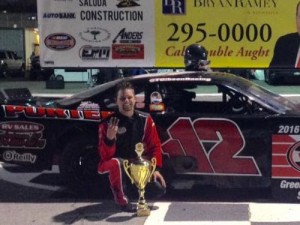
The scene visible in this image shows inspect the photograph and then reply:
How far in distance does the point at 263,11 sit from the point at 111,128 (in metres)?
6.33

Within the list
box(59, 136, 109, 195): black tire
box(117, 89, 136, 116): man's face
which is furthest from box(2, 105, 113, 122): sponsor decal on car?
box(117, 89, 136, 116): man's face

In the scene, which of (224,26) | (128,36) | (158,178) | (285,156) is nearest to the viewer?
(158,178)

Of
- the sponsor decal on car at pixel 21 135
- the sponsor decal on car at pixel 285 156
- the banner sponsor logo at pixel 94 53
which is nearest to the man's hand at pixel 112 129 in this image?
the sponsor decal on car at pixel 21 135

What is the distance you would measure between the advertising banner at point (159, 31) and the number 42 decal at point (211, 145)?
5.24 metres

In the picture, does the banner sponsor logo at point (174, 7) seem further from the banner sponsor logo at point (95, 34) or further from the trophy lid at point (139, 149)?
the trophy lid at point (139, 149)

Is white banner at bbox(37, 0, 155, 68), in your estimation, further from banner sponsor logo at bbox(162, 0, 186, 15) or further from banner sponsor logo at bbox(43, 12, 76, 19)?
banner sponsor logo at bbox(162, 0, 186, 15)

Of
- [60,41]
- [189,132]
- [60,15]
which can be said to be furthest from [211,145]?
[60,15]

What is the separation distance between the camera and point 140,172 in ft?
20.0

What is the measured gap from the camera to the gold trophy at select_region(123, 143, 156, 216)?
20.0ft

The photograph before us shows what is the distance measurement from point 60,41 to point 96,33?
0.70m

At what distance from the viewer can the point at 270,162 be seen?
663cm

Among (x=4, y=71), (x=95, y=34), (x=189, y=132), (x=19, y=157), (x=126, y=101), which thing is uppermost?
(x=95, y=34)

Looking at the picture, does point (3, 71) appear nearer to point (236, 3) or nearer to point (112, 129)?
point (236, 3)

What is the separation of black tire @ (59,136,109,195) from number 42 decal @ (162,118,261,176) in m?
0.80
